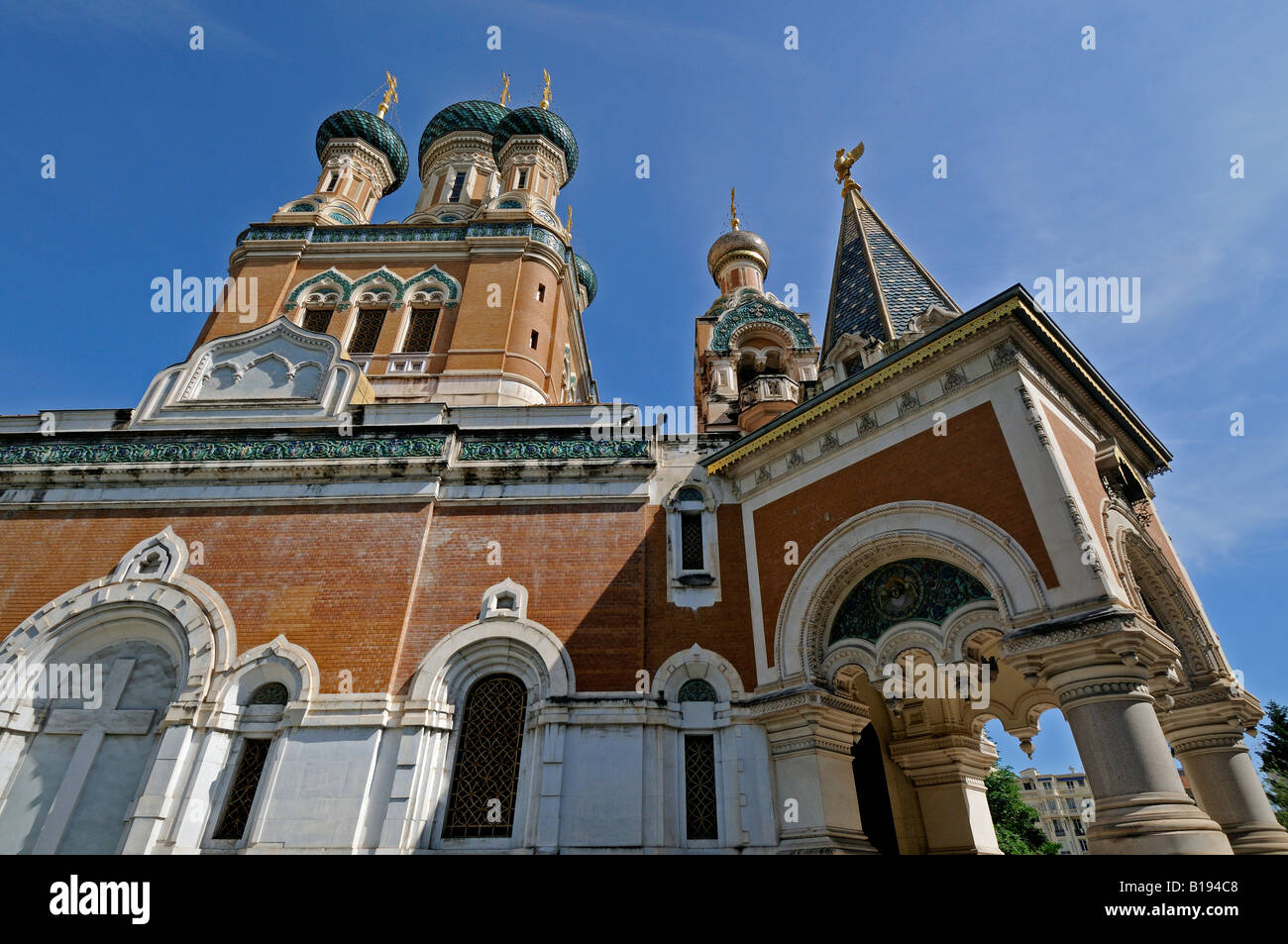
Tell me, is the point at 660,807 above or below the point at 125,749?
below

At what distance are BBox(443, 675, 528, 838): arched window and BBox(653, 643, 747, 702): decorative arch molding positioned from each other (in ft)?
7.15

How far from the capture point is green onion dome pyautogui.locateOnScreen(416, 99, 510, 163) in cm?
2622

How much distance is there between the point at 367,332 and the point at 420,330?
55.2 inches

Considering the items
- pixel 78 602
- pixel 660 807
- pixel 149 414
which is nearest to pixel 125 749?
pixel 78 602

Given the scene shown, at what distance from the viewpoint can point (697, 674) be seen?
1066cm

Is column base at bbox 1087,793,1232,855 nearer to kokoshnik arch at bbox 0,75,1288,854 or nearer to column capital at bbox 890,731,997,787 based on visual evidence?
kokoshnik arch at bbox 0,75,1288,854

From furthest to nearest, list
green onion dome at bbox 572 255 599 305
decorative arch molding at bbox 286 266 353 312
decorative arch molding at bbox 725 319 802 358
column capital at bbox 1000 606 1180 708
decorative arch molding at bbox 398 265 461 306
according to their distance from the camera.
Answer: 1. green onion dome at bbox 572 255 599 305
2. decorative arch molding at bbox 725 319 802 358
3. decorative arch molding at bbox 398 265 461 306
4. decorative arch molding at bbox 286 266 353 312
5. column capital at bbox 1000 606 1180 708

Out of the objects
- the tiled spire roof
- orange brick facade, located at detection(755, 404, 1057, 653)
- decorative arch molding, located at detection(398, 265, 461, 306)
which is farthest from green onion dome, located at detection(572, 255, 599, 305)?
orange brick facade, located at detection(755, 404, 1057, 653)

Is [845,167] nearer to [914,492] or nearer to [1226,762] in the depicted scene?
[914,492]

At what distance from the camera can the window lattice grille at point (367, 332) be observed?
18000 millimetres

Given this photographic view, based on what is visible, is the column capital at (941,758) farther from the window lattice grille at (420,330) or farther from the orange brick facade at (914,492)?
the window lattice grille at (420,330)

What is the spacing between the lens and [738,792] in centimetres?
962
